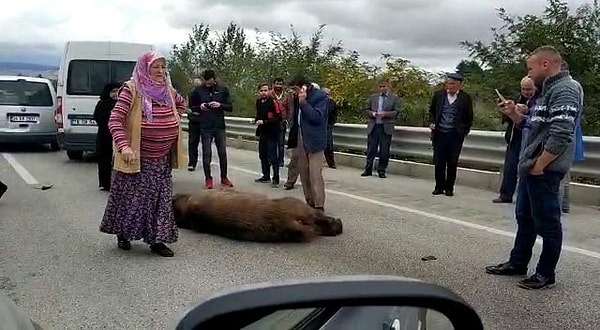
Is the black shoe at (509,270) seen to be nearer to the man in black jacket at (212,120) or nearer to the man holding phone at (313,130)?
the man holding phone at (313,130)

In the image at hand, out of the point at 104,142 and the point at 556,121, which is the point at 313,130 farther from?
the point at 556,121

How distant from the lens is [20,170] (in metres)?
14.1

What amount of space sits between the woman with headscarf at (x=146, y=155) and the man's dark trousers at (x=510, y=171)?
5.10 meters

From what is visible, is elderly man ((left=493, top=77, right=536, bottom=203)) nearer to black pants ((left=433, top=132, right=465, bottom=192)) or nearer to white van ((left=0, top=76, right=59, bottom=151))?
black pants ((left=433, top=132, right=465, bottom=192))

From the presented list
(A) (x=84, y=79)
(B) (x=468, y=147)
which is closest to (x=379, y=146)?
(B) (x=468, y=147)

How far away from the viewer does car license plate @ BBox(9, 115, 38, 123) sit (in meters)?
17.8

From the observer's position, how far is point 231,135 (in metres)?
22.9

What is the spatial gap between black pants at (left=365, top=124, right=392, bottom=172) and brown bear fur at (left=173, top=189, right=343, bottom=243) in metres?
5.74

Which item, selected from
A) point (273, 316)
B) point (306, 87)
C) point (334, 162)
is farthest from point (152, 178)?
point (334, 162)

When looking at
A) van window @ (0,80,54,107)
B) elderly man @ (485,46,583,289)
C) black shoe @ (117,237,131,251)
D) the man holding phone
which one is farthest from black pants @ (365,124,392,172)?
van window @ (0,80,54,107)

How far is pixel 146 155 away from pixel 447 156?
19.0ft

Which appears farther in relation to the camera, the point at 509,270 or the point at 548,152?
the point at 509,270

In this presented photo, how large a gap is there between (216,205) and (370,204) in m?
2.97

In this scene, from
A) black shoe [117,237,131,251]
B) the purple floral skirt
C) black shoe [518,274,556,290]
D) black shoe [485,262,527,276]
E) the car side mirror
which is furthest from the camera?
black shoe [117,237,131,251]
